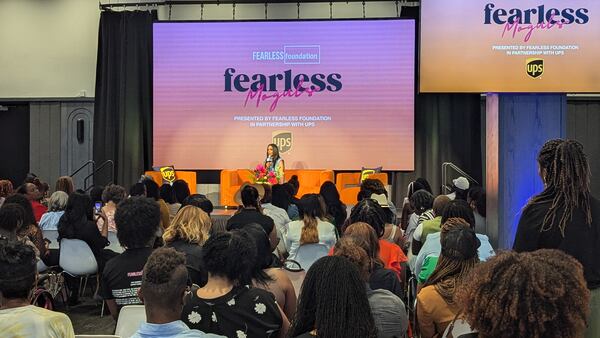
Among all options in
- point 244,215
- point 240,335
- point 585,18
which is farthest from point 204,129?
point 240,335

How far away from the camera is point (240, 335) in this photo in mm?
2244

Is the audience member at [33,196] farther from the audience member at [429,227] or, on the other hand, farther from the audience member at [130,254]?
the audience member at [429,227]

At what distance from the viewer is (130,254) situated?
299 cm

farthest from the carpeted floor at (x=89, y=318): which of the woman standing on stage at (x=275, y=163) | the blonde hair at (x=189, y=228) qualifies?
the woman standing on stage at (x=275, y=163)

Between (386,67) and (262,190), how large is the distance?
17.7ft

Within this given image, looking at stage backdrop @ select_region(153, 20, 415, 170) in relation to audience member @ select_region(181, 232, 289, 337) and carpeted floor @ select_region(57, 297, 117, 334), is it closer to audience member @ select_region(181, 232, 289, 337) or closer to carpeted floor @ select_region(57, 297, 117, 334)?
carpeted floor @ select_region(57, 297, 117, 334)

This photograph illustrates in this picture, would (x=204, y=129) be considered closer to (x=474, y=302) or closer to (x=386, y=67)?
(x=386, y=67)

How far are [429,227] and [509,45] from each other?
6116 mm

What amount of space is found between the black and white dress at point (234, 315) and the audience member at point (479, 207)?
373cm

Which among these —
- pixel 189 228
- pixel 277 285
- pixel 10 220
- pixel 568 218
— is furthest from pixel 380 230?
pixel 10 220

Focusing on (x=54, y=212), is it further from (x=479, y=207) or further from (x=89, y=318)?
(x=479, y=207)

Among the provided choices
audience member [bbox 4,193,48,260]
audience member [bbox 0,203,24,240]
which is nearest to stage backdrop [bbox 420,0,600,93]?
audience member [bbox 4,193,48,260]

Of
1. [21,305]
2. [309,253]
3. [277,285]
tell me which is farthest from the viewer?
[309,253]

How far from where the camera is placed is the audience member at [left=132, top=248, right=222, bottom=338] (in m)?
1.98
